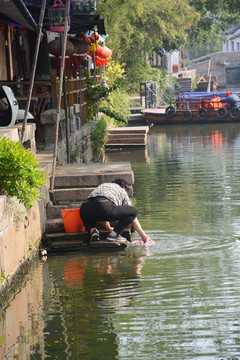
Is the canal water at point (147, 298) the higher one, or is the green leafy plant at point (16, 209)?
the green leafy plant at point (16, 209)

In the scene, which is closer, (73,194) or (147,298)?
(147,298)

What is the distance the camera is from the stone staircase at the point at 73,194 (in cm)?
961

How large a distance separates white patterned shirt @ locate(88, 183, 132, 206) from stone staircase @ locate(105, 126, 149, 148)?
51.4ft

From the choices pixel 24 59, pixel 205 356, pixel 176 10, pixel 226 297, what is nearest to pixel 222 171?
pixel 24 59

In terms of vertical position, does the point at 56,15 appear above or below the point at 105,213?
above

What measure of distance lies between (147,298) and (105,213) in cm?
215

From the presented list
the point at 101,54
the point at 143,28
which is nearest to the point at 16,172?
the point at 101,54

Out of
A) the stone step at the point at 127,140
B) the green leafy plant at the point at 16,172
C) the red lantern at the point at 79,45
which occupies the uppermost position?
the red lantern at the point at 79,45

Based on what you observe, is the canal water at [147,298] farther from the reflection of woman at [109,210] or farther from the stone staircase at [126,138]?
the stone staircase at [126,138]

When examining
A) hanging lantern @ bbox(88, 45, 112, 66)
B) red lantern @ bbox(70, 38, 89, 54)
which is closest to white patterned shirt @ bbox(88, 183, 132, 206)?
red lantern @ bbox(70, 38, 89, 54)

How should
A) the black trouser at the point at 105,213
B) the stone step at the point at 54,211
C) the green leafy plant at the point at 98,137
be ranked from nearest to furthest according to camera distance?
1. the black trouser at the point at 105,213
2. the stone step at the point at 54,211
3. the green leafy plant at the point at 98,137

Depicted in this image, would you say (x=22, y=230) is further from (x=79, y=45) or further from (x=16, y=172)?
(x=79, y=45)

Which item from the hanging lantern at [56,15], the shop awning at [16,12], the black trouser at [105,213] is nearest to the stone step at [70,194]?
the black trouser at [105,213]

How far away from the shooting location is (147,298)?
734cm
